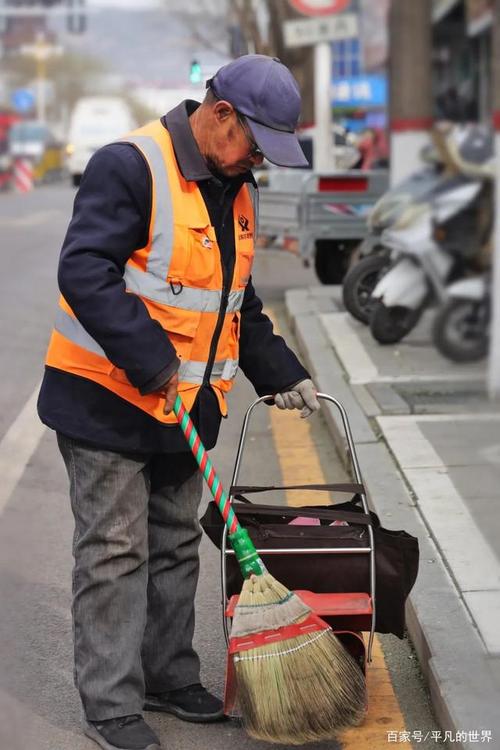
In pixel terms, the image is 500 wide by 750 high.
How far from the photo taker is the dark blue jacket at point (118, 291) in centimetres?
345

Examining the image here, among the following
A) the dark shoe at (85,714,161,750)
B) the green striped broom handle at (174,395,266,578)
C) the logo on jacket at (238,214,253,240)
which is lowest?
the dark shoe at (85,714,161,750)

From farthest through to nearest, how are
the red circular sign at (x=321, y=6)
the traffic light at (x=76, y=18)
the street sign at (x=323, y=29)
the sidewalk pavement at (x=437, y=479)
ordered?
the traffic light at (x=76, y=18) < the street sign at (x=323, y=29) < the red circular sign at (x=321, y=6) < the sidewalk pavement at (x=437, y=479)

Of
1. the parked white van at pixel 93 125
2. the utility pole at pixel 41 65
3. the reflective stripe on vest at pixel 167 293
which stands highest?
the reflective stripe on vest at pixel 167 293

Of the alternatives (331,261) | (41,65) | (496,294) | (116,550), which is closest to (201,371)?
A: (116,550)

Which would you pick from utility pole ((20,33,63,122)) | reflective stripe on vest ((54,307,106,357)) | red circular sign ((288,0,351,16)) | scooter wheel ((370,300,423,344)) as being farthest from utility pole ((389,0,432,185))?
utility pole ((20,33,63,122))

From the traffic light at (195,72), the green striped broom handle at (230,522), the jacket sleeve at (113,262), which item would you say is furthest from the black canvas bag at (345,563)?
the traffic light at (195,72)

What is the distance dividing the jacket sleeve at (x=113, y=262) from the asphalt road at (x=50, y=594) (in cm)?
115

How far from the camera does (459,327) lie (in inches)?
360

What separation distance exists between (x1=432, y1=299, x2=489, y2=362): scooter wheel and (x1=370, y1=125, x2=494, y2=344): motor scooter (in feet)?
0.53

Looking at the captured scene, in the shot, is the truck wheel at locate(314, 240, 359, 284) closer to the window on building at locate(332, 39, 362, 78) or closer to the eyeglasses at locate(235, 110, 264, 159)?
the eyeglasses at locate(235, 110, 264, 159)

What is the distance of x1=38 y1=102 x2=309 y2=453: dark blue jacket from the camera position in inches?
136

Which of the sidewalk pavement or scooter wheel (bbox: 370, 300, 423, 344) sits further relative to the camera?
scooter wheel (bbox: 370, 300, 423, 344)

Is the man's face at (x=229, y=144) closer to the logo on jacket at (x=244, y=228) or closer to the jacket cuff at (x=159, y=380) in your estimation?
the logo on jacket at (x=244, y=228)

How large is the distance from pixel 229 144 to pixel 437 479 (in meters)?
2.89
